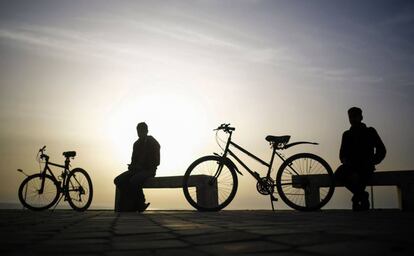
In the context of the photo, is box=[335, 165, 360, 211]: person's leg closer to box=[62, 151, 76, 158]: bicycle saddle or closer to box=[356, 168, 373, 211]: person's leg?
box=[356, 168, 373, 211]: person's leg

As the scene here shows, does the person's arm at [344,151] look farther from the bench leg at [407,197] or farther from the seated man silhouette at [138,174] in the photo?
the seated man silhouette at [138,174]

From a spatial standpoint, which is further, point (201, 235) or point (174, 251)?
point (201, 235)

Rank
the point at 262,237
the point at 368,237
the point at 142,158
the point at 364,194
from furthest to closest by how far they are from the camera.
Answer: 1. the point at 142,158
2. the point at 364,194
3. the point at 262,237
4. the point at 368,237

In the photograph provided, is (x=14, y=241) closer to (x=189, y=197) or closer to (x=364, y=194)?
(x=189, y=197)

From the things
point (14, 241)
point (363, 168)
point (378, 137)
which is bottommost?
point (14, 241)

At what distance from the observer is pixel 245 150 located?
23.3 ft

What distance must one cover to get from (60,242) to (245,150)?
16.1 ft

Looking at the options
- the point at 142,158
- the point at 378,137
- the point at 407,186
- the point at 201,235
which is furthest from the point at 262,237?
the point at 142,158

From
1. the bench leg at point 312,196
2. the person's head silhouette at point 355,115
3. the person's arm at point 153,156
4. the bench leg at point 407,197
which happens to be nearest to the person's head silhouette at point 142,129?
the person's arm at point 153,156

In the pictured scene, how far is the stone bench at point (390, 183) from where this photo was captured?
21.8ft

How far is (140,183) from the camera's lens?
8.04m

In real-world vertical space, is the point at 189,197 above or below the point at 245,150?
below

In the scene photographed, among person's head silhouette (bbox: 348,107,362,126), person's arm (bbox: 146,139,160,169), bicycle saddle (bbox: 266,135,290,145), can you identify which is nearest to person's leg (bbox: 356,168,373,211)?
person's head silhouette (bbox: 348,107,362,126)

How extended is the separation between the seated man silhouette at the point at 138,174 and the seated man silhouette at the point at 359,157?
3998 millimetres
